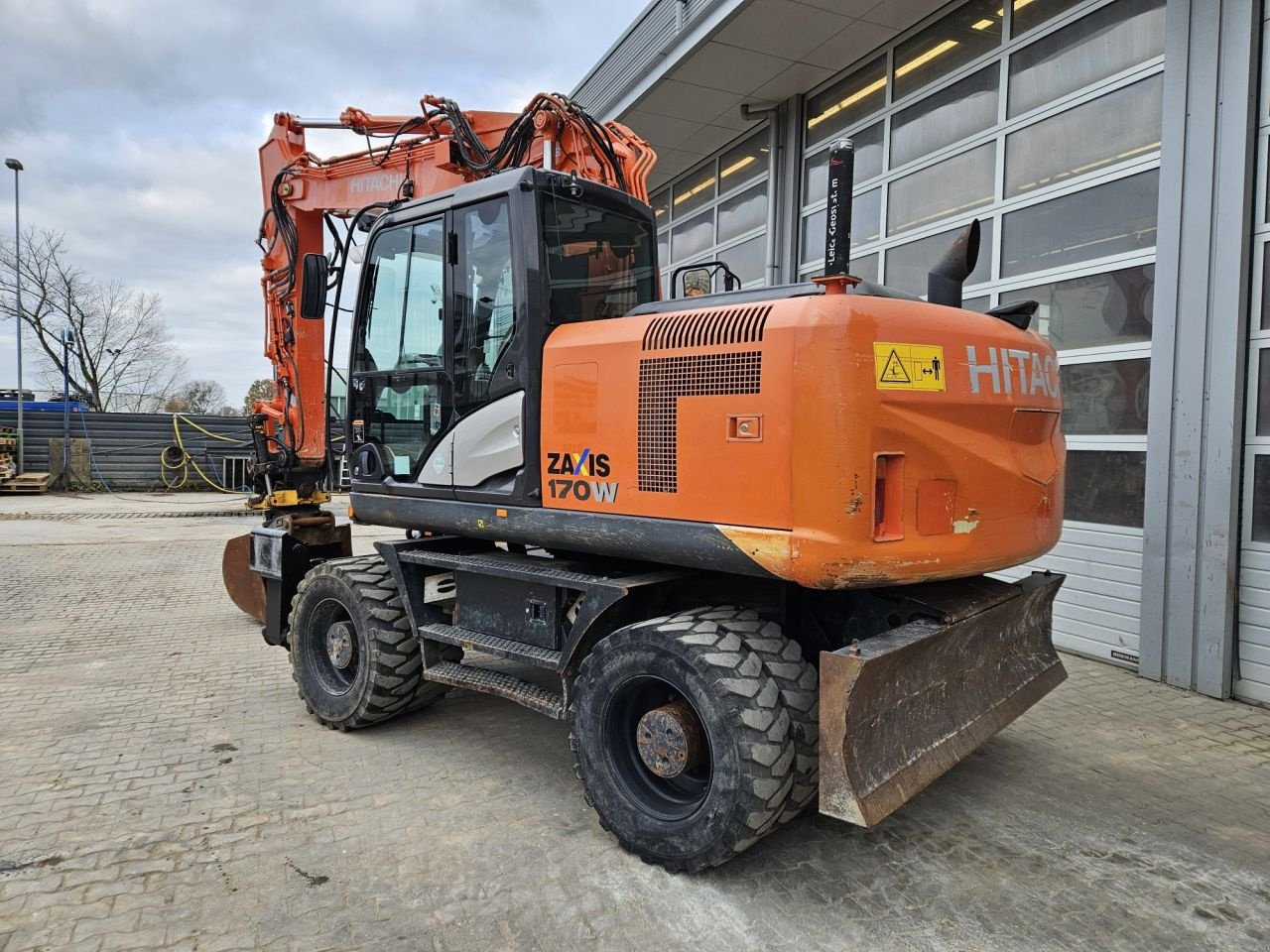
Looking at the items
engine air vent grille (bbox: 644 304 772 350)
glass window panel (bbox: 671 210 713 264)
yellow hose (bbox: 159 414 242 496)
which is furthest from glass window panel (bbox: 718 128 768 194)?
yellow hose (bbox: 159 414 242 496)

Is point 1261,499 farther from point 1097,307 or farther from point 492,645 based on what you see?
point 492,645

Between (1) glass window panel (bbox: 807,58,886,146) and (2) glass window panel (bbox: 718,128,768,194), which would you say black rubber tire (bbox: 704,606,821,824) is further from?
(2) glass window panel (bbox: 718,128,768,194)

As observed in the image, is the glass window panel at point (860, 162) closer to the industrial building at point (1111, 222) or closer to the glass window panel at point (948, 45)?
the industrial building at point (1111, 222)

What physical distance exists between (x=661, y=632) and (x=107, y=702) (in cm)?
411

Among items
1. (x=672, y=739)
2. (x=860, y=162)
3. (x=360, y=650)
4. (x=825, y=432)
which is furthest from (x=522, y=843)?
(x=860, y=162)

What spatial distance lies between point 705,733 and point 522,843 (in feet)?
3.13

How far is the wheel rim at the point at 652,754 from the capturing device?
127 inches

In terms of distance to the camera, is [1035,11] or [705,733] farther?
[1035,11]

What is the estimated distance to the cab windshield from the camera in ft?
13.0

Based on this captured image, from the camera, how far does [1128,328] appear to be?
598 cm

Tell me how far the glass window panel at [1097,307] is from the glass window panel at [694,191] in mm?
5985

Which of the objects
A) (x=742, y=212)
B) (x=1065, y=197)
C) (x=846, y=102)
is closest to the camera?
(x=1065, y=197)

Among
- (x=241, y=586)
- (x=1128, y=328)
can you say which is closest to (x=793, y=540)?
(x=1128, y=328)

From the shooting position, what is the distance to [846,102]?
29.6ft
